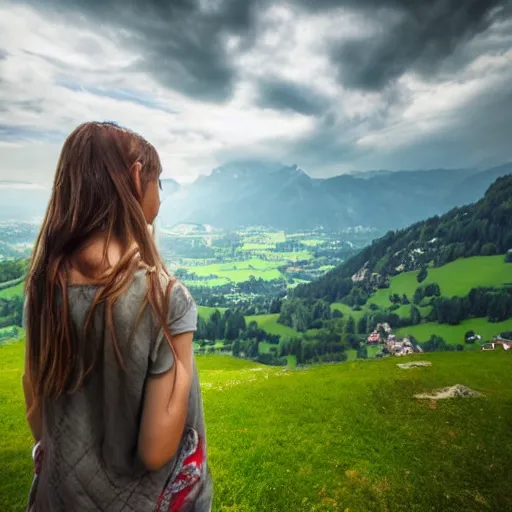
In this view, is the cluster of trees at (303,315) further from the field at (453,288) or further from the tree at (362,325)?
the tree at (362,325)

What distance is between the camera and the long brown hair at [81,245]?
1989 mm

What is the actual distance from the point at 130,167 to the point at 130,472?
1831 millimetres

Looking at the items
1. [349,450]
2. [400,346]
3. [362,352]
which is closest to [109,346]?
[349,450]

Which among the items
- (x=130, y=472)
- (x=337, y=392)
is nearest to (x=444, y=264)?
(x=337, y=392)

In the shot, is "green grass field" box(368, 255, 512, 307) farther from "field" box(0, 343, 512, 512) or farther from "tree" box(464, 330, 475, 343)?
"field" box(0, 343, 512, 512)

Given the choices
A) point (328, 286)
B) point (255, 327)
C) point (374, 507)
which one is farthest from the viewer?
point (328, 286)

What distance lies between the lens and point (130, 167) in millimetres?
2197

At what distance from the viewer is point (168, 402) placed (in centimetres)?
200

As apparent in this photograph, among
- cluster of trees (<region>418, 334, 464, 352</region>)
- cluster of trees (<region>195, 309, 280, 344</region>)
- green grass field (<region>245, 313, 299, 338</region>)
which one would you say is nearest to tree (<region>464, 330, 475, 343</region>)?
cluster of trees (<region>418, 334, 464, 352</region>)

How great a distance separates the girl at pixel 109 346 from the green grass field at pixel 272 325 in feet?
424

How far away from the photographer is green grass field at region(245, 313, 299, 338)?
13325cm

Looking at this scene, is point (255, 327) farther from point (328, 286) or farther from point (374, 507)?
point (374, 507)

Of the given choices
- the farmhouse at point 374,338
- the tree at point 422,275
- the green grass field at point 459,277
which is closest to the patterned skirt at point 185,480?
the farmhouse at point 374,338

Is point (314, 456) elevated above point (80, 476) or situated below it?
below
